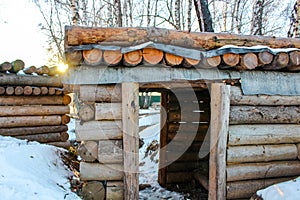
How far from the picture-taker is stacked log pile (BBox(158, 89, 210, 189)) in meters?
5.79

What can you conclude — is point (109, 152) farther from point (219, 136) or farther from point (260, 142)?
point (260, 142)

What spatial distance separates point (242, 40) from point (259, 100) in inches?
36.1

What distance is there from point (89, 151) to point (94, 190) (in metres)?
0.52

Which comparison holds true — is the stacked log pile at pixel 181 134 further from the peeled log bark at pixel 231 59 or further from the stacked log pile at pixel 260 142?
the peeled log bark at pixel 231 59

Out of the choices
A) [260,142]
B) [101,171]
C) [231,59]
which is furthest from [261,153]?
[101,171]

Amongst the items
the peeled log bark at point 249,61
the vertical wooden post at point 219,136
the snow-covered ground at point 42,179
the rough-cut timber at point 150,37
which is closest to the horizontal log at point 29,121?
the snow-covered ground at point 42,179

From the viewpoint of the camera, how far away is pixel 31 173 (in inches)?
157

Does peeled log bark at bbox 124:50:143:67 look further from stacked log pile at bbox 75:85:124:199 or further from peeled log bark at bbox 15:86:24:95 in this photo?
peeled log bark at bbox 15:86:24:95

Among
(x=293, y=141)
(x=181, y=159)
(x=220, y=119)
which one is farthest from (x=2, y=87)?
(x=293, y=141)

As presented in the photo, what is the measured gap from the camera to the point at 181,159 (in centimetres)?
587

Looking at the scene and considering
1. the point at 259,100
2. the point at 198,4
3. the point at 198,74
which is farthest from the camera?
the point at 198,4

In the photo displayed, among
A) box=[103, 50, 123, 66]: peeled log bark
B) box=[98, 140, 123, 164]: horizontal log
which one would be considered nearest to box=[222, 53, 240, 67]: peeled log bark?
box=[103, 50, 123, 66]: peeled log bark

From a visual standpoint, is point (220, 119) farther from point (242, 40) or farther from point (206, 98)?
point (206, 98)

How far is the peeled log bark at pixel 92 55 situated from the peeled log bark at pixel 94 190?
1611 mm
